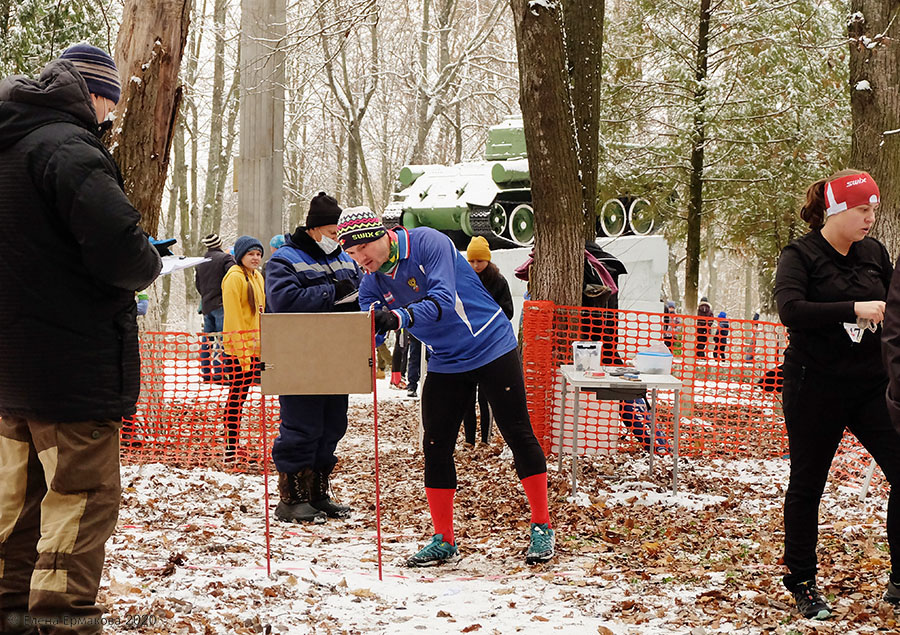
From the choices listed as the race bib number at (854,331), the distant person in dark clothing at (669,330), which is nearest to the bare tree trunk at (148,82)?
the distant person in dark clothing at (669,330)

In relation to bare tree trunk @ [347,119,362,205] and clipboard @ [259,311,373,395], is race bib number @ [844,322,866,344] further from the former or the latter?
bare tree trunk @ [347,119,362,205]

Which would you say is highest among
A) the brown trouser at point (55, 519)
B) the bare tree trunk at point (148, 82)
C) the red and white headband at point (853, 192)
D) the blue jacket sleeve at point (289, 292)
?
the bare tree trunk at point (148, 82)

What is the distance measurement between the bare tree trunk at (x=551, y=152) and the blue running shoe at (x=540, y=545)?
129 inches

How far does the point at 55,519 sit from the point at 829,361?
10.5 ft

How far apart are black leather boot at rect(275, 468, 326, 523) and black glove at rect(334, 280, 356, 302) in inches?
48.7

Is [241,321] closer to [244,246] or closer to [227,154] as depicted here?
[244,246]

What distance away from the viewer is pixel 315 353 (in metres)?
4.75

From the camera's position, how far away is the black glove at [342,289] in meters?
6.24

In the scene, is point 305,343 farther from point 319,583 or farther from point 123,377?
point 123,377

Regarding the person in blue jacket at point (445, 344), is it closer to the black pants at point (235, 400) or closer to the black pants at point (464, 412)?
the black pants at point (464, 412)

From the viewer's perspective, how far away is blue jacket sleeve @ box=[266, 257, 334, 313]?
19.7 ft

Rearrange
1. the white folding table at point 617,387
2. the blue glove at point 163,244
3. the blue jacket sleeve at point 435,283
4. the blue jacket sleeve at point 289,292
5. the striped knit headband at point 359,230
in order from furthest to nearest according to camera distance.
Answer: the white folding table at point 617,387
the blue jacket sleeve at point 289,292
the striped knit headband at point 359,230
the blue jacket sleeve at point 435,283
the blue glove at point 163,244

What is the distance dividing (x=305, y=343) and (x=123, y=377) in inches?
62.8

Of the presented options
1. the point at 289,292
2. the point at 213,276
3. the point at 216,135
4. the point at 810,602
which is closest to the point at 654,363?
the point at 289,292
